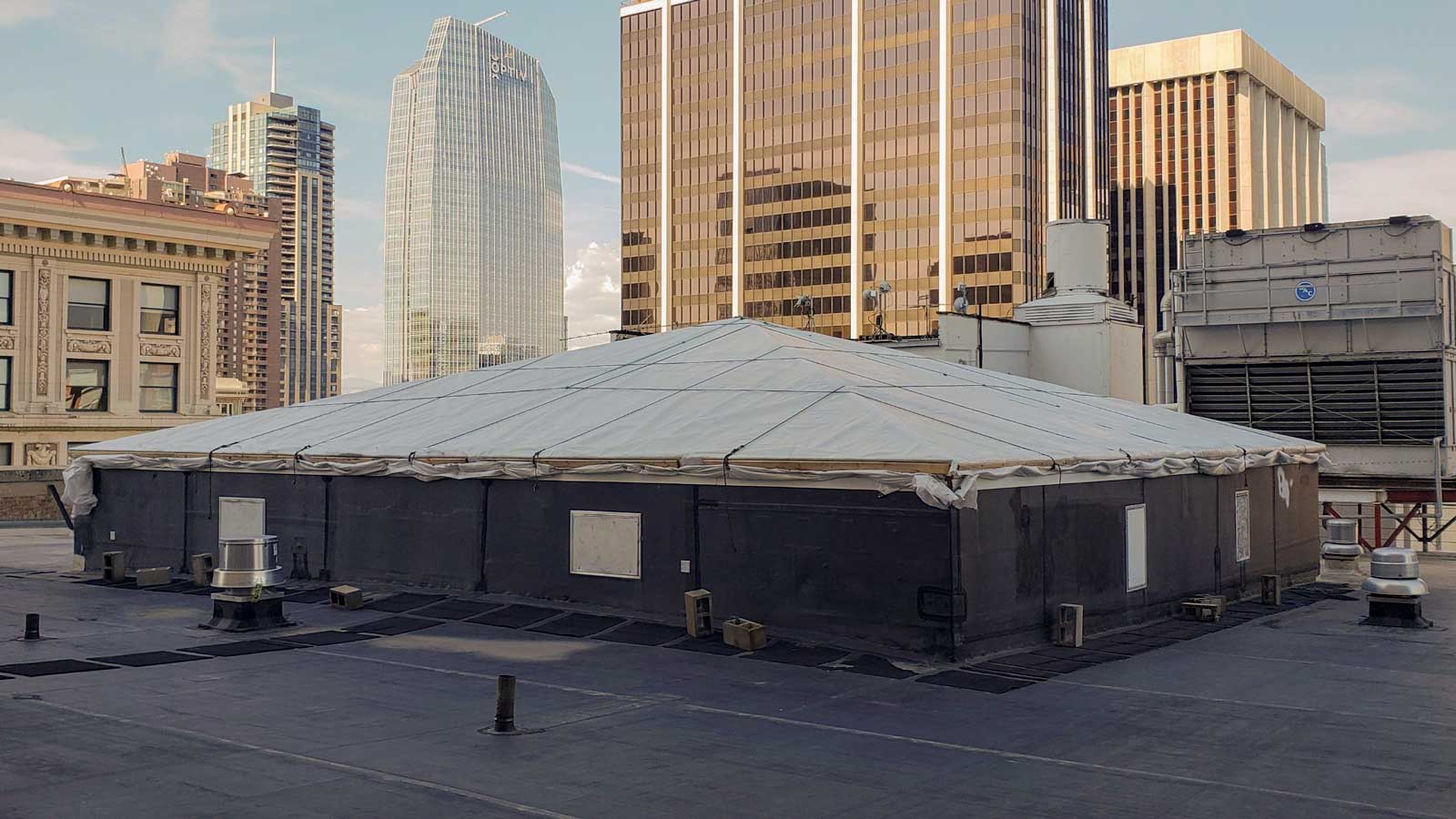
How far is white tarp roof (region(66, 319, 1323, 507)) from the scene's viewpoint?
2131 centimetres

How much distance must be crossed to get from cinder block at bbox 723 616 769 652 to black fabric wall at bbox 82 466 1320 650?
696 mm

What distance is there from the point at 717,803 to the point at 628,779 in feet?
3.81

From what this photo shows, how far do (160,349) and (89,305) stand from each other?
13.2ft

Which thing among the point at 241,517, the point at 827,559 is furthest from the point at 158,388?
the point at 827,559

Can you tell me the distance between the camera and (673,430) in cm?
2330

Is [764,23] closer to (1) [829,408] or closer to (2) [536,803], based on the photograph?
(1) [829,408]

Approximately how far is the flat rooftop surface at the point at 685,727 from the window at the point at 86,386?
46613mm

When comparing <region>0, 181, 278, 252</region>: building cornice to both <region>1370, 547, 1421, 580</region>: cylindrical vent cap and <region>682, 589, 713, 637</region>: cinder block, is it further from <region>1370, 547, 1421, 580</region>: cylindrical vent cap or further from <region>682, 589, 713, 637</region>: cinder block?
<region>1370, 547, 1421, 580</region>: cylindrical vent cap

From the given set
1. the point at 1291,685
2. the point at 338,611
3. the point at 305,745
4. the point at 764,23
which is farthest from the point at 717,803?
the point at 764,23

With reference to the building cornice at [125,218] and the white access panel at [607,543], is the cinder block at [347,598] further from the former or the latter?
the building cornice at [125,218]

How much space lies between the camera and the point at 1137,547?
78.0 ft

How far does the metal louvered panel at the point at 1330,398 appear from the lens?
43031mm

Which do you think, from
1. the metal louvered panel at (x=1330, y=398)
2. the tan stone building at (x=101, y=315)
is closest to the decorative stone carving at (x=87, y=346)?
the tan stone building at (x=101, y=315)

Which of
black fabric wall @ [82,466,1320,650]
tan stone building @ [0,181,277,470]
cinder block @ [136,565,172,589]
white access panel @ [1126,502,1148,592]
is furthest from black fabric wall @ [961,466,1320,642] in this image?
tan stone building @ [0,181,277,470]
